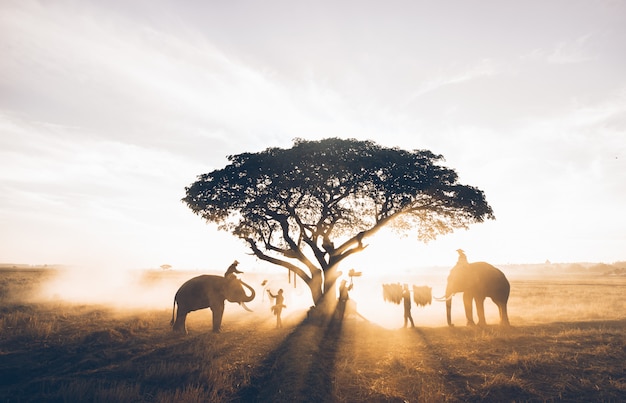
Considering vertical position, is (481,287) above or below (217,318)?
above

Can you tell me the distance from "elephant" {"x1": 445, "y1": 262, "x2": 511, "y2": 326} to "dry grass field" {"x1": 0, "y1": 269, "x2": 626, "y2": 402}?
1.05 metres

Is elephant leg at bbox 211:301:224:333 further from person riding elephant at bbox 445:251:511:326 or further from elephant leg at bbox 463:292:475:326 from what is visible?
elephant leg at bbox 463:292:475:326

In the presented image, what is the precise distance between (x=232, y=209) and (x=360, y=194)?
27.8ft

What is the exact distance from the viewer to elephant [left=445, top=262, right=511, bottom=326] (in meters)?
16.4

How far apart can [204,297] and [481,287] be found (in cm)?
1406

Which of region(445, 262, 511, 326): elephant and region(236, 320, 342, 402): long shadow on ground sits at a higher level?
region(445, 262, 511, 326): elephant

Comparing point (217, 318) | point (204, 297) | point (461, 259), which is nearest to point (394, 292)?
point (461, 259)

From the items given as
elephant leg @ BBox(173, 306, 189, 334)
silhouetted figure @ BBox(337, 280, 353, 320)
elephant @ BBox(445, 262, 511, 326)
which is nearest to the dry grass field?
elephant leg @ BBox(173, 306, 189, 334)

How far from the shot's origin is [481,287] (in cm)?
1681

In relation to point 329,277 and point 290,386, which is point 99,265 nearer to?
point 329,277

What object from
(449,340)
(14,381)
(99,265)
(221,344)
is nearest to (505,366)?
(449,340)

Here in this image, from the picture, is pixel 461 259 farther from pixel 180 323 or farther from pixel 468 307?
pixel 180 323

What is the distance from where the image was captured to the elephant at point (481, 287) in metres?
16.4

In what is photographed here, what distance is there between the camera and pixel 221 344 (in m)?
12.9
